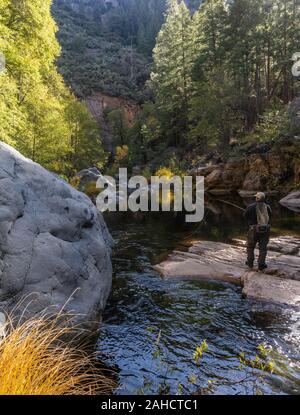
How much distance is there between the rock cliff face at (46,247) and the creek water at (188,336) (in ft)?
2.64

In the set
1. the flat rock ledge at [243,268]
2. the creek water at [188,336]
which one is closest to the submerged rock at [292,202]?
the flat rock ledge at [243,268]

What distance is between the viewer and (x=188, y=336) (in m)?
6.58

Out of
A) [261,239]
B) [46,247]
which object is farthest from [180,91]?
[46,247]

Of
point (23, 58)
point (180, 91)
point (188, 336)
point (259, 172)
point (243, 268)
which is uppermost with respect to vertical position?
point (180, 91)

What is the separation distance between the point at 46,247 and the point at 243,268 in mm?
6121

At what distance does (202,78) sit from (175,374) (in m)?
42.0

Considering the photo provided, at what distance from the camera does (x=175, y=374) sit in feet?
17.7

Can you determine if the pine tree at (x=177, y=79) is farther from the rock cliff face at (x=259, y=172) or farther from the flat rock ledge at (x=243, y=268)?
the flat rock ledge at (x=243, y=268)

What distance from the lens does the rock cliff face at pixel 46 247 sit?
560 centimetres

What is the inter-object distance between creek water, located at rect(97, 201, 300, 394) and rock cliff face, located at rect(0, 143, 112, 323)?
80 cm

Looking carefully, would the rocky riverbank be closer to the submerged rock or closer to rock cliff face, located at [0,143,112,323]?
the submerged rock

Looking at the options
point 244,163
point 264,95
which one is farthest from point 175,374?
point 264,95

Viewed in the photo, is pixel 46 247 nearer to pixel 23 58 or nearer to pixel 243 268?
pixel 243 268
